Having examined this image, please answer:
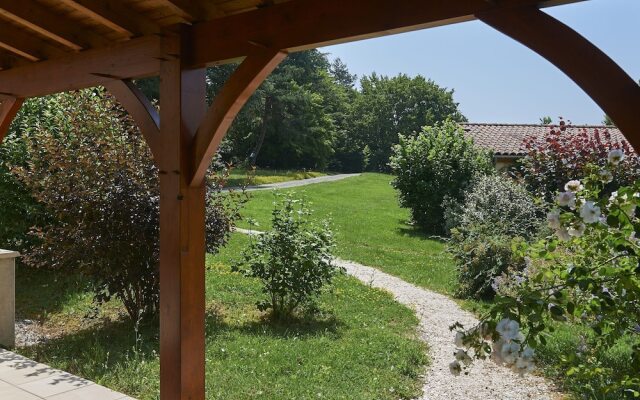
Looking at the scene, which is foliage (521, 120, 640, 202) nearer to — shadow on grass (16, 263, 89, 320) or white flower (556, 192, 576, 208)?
shadow on grass (16, 263, 89, 320)

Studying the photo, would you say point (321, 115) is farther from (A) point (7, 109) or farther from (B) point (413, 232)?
(A) point (7, 109)

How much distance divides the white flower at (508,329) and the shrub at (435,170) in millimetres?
11443

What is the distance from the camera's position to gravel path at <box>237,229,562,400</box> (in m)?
4.57

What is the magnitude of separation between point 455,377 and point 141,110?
3561mm

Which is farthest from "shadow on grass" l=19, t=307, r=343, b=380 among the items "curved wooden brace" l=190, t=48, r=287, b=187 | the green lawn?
"curved wooden brace" l=190, t=48, r=287, b=187

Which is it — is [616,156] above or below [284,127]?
below

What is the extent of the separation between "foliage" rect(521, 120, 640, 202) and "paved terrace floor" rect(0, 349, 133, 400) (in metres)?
8.46

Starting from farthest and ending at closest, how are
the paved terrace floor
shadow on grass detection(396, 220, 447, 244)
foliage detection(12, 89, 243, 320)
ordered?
shadow on grass detection(396, 220, 447, 244) < foliage detection(12, 89, 243, 320) < the paved terrace floor

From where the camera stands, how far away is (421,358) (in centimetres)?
525

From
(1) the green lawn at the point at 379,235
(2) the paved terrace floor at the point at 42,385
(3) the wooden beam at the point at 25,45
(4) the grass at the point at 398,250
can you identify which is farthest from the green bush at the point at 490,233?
(3) the wooden beam at the point at 25,45

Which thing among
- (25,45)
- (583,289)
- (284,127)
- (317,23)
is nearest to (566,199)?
(583,289)

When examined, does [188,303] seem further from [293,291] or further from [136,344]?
[293,291]

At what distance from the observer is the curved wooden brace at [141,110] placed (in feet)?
10.4

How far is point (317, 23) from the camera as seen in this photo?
2.51 m
